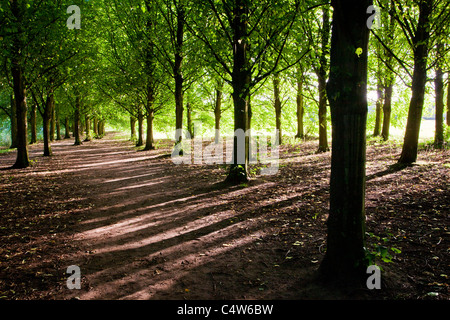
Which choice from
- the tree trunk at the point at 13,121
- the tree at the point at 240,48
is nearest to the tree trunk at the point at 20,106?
the tree at the point at 240,48

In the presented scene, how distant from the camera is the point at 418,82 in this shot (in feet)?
30.6

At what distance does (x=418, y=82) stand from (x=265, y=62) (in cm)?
557

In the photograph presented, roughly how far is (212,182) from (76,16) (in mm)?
12079

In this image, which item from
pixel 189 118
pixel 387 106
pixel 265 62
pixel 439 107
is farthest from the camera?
pixel 189 118

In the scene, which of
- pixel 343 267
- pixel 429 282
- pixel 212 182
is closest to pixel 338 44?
pixel 343 267

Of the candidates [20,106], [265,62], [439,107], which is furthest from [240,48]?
[20,106]

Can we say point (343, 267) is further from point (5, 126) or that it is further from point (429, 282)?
point (5, 126)

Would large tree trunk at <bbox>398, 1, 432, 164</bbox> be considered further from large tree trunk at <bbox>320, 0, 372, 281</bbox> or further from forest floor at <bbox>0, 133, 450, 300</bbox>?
large tree trunk at <bbox>320, 0, 372, 281</bbox>

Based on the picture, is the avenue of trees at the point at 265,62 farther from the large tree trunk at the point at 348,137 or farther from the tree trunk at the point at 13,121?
the tree trunk at the point at 13,121

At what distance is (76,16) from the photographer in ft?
46.3

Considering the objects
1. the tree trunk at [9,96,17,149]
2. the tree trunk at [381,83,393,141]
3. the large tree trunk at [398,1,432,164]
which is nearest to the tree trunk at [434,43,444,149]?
the tree trunk at [381,83,393,141]

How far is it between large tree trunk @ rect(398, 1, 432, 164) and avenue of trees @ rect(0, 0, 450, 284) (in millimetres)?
36

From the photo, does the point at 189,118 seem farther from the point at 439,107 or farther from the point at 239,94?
the point at 439,107
